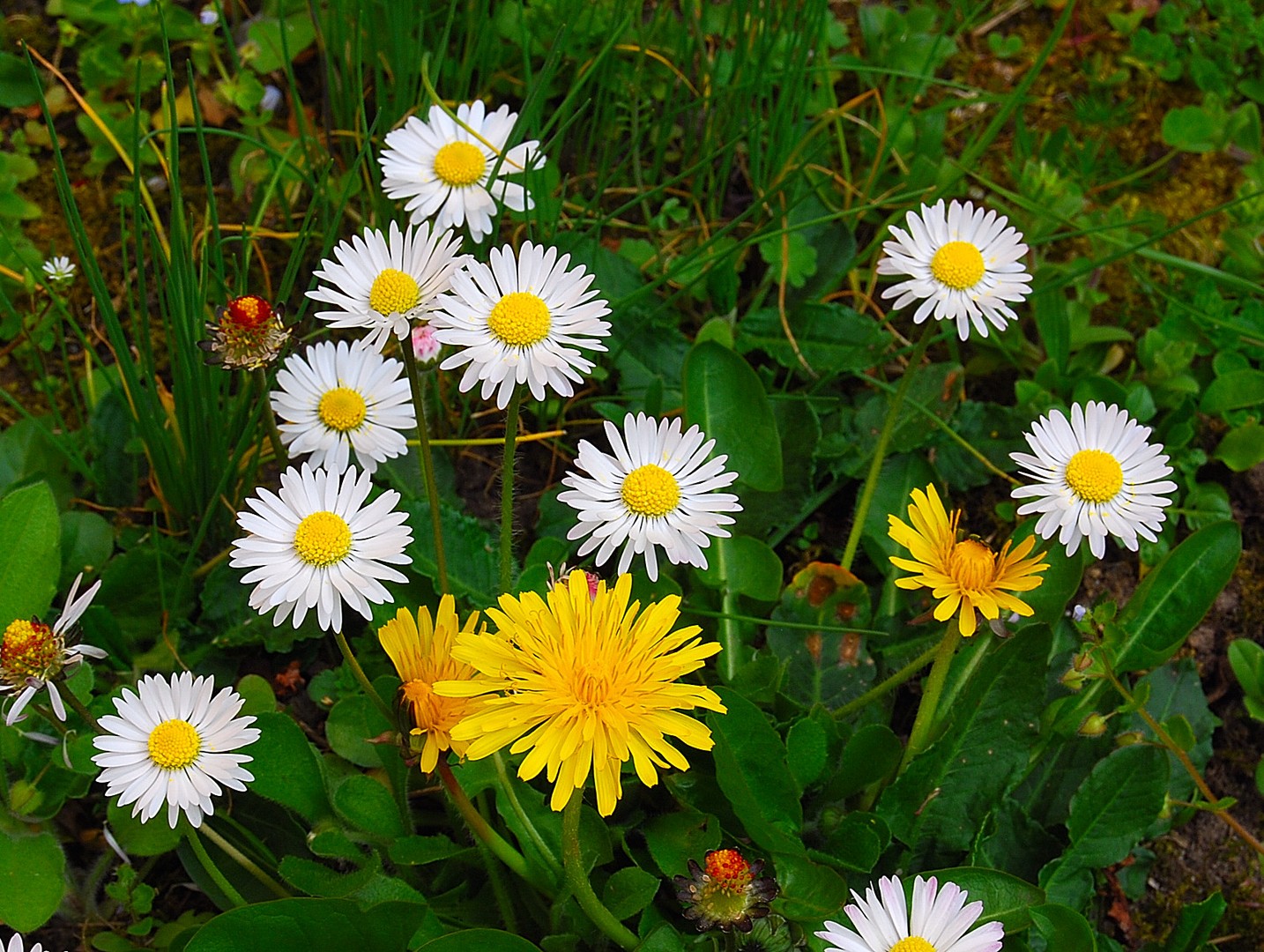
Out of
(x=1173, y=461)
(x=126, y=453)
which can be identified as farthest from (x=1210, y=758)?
(x=126, y=453)

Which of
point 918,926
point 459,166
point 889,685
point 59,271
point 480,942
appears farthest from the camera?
point 59,271

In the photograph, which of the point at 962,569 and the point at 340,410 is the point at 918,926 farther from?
the point at 340,410

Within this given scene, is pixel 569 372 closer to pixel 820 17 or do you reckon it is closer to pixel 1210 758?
pixel 820 17

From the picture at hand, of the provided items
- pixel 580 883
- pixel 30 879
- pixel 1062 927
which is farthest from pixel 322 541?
pixel 1062 927

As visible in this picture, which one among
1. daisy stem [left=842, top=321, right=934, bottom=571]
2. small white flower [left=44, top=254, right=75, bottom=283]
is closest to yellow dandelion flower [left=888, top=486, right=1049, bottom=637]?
daisy stem [left=842, top=321, right=934, bottom=571]

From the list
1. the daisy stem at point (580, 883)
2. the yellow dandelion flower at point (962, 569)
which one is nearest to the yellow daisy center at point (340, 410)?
the daisy stem at point (580, 883)

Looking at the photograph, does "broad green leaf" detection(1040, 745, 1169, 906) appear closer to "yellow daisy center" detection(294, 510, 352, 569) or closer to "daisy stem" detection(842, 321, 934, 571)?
"daisy stem" detection(842, 321, 934, 571)

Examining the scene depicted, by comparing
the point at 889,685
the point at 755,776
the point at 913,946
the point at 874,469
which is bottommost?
the point at 913,946
